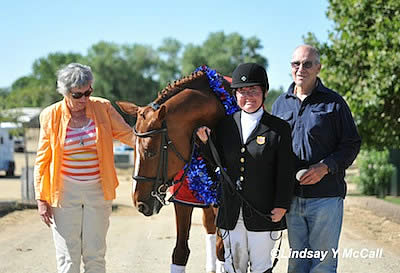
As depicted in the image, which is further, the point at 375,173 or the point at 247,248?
the point at 375,173

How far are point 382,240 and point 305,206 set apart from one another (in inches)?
191

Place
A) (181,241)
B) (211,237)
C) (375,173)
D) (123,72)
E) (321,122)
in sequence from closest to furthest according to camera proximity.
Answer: (321,122)
(181,241)
(211,237)
(375,173)
(123,72)

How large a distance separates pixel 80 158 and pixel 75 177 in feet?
0.53

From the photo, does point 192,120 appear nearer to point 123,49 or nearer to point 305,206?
point 305,206

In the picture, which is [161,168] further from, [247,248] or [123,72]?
[123,72]

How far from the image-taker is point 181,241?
4785 mm

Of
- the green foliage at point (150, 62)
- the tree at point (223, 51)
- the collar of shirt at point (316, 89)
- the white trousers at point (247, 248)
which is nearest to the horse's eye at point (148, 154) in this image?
the white trousers at point (247, 248)

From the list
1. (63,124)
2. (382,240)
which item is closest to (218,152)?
(63,124)

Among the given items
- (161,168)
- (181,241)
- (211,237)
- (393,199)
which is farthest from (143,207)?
(393,199)

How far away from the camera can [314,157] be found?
3.97 m

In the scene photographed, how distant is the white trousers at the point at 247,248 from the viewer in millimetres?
3676

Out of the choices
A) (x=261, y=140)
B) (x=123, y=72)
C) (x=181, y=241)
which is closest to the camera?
(x=261, y=140)

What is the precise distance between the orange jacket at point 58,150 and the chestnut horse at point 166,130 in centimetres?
30

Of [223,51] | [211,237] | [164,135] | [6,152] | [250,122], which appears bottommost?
[6,152]
